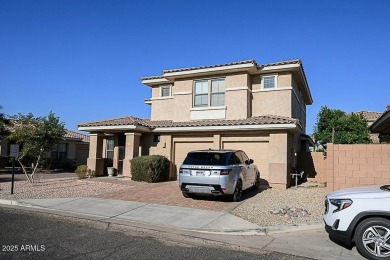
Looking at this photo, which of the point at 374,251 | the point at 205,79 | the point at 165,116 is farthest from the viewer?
the point at 165,116

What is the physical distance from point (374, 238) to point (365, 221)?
308mm

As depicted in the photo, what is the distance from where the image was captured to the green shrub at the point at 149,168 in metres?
15.7

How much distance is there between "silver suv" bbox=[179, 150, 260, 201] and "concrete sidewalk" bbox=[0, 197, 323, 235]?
100 cm

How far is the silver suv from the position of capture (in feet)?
33.9

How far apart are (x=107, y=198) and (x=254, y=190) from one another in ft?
20.2

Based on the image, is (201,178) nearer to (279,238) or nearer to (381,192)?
(279,238)

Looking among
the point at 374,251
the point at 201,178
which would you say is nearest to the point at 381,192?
the point at 374,251

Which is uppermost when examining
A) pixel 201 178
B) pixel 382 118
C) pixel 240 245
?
pixel 382 118

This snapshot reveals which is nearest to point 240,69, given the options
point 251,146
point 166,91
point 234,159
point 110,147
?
point 251,146

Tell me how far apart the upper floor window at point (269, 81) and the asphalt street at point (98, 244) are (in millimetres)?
11854

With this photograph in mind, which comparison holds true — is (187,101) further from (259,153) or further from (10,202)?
(10,202)

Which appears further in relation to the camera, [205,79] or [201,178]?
[205,79]

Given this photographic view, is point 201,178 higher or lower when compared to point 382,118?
lower

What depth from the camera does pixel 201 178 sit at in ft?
34.8
